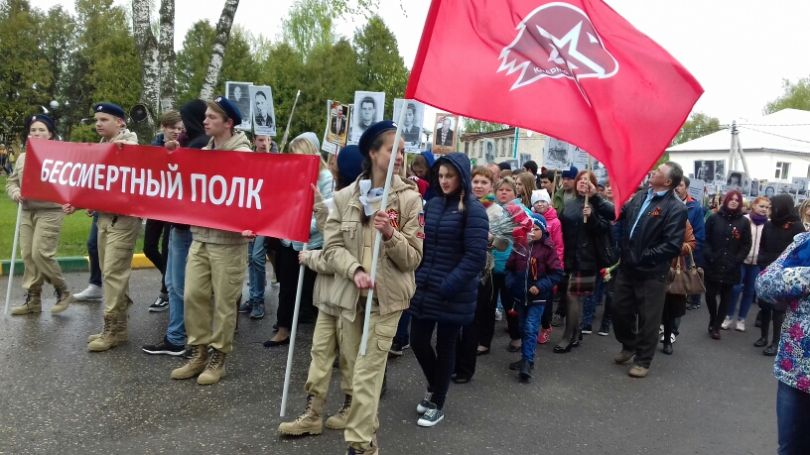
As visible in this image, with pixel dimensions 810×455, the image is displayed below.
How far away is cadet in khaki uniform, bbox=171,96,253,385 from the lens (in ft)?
15.4

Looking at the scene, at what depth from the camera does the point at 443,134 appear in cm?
1164

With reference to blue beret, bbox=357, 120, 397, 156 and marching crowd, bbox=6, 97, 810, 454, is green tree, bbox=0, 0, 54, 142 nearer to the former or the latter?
marching crowd, bbox=6, 97, 810, 454

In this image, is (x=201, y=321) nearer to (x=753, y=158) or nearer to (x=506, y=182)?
(x=506, y=182)

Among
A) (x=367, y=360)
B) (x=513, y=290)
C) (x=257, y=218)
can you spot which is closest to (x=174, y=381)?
(x=257, y=218)

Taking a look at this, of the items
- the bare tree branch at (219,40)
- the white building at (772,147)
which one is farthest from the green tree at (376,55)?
the bare tree branch at (219,40)

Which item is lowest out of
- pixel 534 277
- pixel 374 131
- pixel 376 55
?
pixel 534 277

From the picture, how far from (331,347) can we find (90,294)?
4.35 meters

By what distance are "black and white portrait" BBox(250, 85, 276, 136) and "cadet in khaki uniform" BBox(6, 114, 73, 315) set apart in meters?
2.61

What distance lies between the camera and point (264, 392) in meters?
4.61

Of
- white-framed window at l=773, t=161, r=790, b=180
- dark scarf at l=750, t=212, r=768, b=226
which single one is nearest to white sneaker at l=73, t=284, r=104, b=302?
dark scarf at l=750, t=212, r=768, b=226

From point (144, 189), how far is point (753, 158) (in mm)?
47618

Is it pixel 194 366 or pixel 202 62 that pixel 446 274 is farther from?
pixel 202 62

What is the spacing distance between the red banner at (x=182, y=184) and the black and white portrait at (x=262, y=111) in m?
2.76

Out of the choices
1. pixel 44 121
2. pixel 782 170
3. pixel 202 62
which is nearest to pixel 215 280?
pixel 44 121
